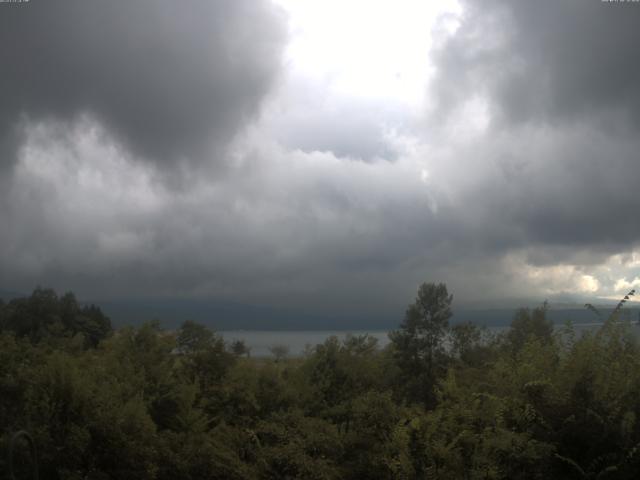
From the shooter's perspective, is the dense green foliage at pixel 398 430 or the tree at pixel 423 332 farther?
the tree at pixel 423 332

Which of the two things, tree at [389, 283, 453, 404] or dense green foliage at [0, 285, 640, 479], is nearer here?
dense green foliage at [0, 285, 640, 479]

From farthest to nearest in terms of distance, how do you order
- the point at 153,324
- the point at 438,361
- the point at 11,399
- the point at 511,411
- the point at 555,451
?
the point at 438,361 → the point at 153,324 → the point at 11,399 → the point at 511,411 → the point at 555,451

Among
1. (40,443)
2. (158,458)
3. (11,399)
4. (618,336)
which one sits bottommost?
(158,458)

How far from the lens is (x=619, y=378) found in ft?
33.0

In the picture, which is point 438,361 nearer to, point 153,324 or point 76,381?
point 153,324

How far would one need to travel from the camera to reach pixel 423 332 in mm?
34656

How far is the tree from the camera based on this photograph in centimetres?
3329

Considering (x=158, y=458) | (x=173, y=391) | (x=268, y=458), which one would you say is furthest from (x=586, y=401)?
(x=173, y=391)

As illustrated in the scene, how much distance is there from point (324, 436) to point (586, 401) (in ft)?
17.6

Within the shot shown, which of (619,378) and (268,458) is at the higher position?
(619,378)

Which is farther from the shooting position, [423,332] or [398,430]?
[423,332]

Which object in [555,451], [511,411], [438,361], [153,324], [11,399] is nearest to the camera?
[555,451]

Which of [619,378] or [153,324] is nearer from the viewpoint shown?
[619,378]

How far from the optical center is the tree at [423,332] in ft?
109
